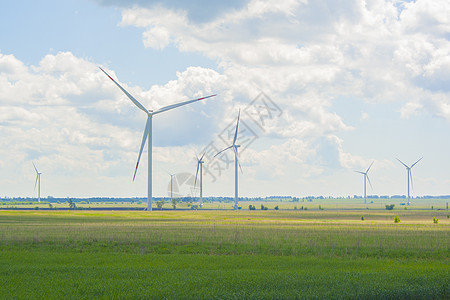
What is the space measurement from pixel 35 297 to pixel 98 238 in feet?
101

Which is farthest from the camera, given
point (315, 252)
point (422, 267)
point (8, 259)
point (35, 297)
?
point (315, 252)

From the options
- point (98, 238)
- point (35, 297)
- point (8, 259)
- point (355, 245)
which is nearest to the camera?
point (35, 297)

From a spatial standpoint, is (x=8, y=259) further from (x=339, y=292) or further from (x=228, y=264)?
(x=339, y=292)

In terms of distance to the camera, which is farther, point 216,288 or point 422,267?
point 422,267

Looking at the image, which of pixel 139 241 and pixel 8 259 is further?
pixel 139 241

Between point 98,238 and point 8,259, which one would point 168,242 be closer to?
point 98,238

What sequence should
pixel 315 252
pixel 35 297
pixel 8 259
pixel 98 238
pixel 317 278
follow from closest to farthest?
1. pixel 35 297
2. pixel 317 278
3. pixel 8 259
4. pixel 315 252
5. pixel 98 238

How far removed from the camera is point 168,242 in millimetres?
52688

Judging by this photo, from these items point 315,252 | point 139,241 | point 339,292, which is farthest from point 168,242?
point 339,292

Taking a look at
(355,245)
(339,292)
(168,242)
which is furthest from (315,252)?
(339,292)

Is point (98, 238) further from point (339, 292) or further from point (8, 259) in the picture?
point (339, 292)

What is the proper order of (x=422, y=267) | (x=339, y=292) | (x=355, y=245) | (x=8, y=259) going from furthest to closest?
(x=355, y=245) → (x=8, y=259) → (x=422, y=267) → (x=339, y=292)

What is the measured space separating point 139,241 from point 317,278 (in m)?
26.0

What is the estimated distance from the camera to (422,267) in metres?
36.9
